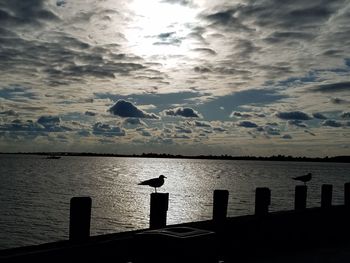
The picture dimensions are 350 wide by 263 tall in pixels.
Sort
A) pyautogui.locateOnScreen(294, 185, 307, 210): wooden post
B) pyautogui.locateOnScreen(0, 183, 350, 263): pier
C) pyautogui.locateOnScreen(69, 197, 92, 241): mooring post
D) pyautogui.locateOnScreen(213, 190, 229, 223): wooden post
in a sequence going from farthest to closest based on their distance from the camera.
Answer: pyautogui.locateOnScreen(294, 185, 307, 210): wooden post
pyautogui.locateOnScreen(213, 190, 229, 223): wooden post
pyautogui.locateOnScreen(69, 197, 92, 241): mooring post
pyautogui.locateOnScreen(0, 183, 350, 263): pier

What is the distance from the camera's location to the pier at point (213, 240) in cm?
536

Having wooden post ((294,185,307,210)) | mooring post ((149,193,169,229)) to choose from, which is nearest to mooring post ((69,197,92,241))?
mooring post ((149,193,169,229))

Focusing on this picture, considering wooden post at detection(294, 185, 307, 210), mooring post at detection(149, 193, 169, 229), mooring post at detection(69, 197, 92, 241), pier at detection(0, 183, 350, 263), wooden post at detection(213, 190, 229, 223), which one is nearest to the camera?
pier at detection(0, 183, 350, 263)

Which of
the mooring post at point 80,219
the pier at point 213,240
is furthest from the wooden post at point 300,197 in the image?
the mooring post at point 80,219

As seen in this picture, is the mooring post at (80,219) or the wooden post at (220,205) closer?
the mooring post at (80,219)

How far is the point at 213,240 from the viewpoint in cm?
551

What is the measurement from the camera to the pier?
536 centimetres

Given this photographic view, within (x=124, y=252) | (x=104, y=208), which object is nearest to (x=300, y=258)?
(x=124, y=252)

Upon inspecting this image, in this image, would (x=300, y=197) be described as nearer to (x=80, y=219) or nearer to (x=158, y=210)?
(x=158, y=210)

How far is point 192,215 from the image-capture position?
43.6 m

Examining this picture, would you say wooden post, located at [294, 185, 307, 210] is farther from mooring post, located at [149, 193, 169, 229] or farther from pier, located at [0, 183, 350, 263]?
mooring post, located at [149, 193, 169, 229]

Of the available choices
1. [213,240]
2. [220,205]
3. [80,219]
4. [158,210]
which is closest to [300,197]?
[220,205]

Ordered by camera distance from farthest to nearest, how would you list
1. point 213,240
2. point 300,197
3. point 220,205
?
point 300,197, point 220,205, point 213,240

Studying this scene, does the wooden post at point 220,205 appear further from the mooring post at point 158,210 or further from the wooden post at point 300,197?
the wooden post at point 300,197
